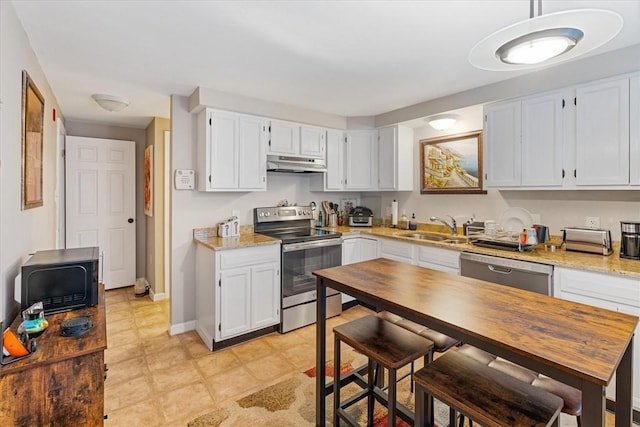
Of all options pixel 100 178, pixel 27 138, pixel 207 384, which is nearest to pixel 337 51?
pixel 27 138

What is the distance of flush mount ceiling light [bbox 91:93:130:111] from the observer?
123 inches

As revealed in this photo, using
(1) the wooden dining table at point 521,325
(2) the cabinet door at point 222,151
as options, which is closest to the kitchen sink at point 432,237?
(1) the wooden dining table at point 521,325

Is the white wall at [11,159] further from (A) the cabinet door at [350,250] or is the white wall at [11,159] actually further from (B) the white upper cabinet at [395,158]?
(B) the white upper cabinet at [395,158]

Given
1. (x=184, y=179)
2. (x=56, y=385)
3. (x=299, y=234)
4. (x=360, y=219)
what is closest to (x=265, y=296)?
(x=299, y=234)

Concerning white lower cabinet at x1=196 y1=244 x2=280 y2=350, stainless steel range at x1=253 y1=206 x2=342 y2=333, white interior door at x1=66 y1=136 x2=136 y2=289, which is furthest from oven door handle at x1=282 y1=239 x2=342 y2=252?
white interior door at x1=66 y1=136 x2=136 y2=289

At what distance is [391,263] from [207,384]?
5.42ft

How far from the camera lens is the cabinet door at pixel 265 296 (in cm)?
299

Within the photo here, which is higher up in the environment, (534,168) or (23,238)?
(534,168)

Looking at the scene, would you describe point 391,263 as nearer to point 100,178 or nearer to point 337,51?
point 337,51

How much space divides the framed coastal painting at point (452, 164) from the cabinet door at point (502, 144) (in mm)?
395

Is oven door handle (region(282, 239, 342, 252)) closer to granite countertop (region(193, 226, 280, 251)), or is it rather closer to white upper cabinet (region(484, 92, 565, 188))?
granite countertop (region(193, 226, 280, 251))

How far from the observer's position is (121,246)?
4.55 meters

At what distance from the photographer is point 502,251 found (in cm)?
256

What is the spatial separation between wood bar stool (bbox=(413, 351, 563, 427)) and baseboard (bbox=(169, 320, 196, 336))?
265cm
